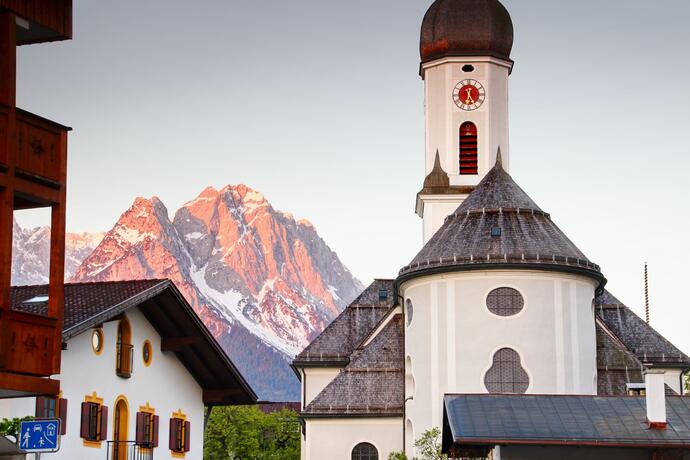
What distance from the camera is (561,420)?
33.0m

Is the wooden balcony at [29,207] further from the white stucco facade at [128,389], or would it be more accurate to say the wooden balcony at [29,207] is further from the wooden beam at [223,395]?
the wooden beam at [223,395]

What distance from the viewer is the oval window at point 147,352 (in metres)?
36.0

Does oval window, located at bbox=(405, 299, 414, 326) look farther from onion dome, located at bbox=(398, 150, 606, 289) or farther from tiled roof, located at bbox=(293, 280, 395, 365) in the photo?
tiled roof, located at bbox=(293, 280, 395, 365)

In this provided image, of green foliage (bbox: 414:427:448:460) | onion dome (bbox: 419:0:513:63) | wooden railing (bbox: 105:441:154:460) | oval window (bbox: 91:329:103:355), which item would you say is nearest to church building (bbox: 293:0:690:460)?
green foliage (bbox: 414:427:448:460)

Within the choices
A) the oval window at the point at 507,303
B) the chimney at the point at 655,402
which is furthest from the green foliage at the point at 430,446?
the chimney at the point at 655,402

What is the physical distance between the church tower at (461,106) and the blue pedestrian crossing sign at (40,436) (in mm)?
43813

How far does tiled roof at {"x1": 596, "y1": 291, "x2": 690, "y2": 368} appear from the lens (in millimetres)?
56906

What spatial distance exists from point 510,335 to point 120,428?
1967 centimetres

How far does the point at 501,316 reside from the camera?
171ft

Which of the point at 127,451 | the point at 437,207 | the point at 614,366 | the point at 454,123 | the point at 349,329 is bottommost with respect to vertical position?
the point at 127,451

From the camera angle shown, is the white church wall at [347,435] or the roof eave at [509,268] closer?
the roof eave at [509,268]

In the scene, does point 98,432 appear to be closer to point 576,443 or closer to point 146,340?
point 146,340

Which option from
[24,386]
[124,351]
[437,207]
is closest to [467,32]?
[437,207]

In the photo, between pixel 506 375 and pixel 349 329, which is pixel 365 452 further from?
pixel 349 329
